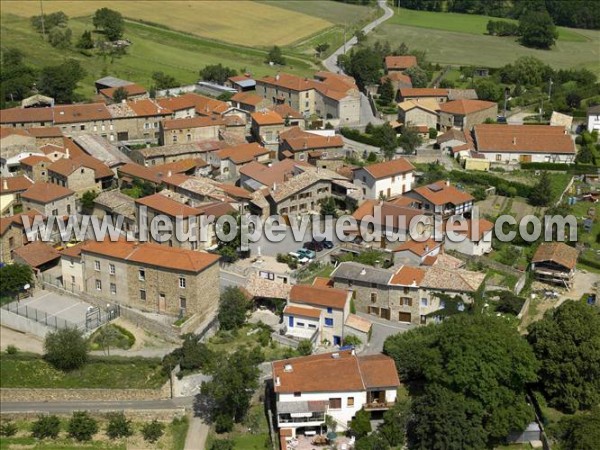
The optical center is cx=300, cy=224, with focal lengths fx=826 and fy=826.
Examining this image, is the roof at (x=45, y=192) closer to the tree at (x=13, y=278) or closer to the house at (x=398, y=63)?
the tree at (x=13, y=278)

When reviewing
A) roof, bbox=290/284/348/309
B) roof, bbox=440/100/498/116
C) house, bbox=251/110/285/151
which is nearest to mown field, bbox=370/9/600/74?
roof, bbox=440/100/498/116

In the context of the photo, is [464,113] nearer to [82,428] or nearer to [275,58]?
[275,58]

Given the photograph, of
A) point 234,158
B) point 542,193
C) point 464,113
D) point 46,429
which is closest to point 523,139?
point 464,113

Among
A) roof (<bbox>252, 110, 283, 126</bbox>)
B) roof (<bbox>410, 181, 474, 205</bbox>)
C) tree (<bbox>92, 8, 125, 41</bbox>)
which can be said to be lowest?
roof (<bbox>410, 181, 474, 205</bbox>)

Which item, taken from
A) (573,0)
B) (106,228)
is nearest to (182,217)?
(106,228)

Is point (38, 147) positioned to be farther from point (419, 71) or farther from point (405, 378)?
point (419, 71)

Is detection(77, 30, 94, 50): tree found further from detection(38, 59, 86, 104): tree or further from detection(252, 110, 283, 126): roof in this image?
detection(252, 110, 283, 126): roof
